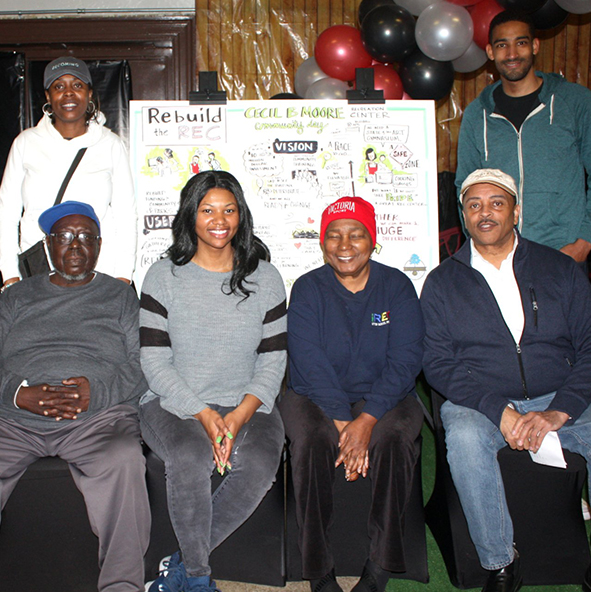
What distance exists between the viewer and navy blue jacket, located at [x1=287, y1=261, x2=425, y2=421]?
7.25ft

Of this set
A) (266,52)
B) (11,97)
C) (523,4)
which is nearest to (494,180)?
(523,4)

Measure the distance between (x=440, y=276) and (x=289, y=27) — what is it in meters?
3.45

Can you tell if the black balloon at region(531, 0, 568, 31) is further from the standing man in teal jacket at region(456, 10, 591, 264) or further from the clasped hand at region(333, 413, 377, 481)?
the clasped hand at region(333, 413, 377, 481)

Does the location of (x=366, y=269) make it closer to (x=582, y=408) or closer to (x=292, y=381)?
(x=292, y=381)

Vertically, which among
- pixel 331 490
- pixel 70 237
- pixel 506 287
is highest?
pixel 70 237

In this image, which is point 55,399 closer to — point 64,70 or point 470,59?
point 64,70

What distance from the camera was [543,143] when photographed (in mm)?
2648

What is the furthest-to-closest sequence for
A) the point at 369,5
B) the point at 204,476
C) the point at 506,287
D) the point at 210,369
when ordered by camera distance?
1. the point at 369,5
2. the point at 506,287
3. the point at 210,369
4. the point at 204,476

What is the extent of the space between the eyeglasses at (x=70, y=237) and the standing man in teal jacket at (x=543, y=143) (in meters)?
2.03

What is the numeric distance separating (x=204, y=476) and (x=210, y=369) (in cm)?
43

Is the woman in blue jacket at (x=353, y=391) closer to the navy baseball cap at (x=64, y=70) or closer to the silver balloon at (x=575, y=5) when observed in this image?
the navy baseball cap at (x=64, y=70)

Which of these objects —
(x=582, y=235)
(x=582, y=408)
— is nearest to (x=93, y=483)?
(x=582, y=408)

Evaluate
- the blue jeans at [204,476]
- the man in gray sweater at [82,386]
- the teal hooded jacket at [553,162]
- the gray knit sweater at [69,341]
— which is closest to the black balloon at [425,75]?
the teal hooded jacket at [553,162]

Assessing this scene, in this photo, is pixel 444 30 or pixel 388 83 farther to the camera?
pixel 388 83
